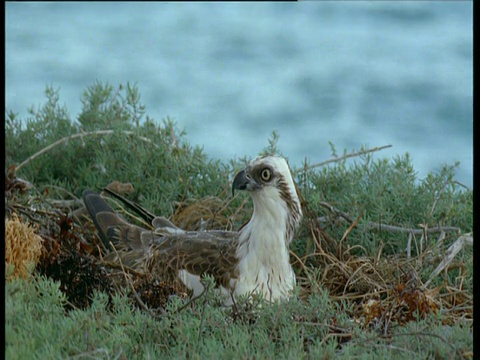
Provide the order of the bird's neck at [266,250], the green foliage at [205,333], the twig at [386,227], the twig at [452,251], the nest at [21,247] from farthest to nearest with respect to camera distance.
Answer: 1. the twig at [386,227]
2. the twig at [452,251]
3. the bird's neck at [266,250]
4. the nest at [21,247]
5. the green foliage at [205,333]

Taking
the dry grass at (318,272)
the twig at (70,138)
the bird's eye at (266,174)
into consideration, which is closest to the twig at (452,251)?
the dry grass at (318,272)

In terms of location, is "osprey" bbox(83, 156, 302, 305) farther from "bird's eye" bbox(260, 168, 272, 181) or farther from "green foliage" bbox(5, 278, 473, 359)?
"green foliage" bbox(5, 278, 473, 359)

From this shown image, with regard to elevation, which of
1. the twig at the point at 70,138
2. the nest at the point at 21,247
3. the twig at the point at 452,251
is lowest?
the nest at the point at 21,247

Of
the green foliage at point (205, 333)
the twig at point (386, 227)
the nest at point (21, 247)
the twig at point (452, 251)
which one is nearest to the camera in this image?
the green foliage at point (205, 333)

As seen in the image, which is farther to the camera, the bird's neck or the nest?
the bird's neck

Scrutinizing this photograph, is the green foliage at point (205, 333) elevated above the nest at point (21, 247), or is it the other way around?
the nest at point (21, 247)

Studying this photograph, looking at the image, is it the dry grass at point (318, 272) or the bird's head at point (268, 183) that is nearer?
the dry grass at point (318, 272)

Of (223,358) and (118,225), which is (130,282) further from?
(118,225)

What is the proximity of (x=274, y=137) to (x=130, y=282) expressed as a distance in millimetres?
1478

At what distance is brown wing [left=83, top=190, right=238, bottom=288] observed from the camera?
3.29 meters

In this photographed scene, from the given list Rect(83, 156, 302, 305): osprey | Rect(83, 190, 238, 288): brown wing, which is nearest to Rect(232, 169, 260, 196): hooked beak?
Rect(83, 156, 302, 305): osprey

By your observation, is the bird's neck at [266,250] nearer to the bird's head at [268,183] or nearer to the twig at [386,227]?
the bird's head at [268,183]

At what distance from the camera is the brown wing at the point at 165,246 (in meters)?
3.29

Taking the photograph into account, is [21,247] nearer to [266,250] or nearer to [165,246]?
[165,246]
